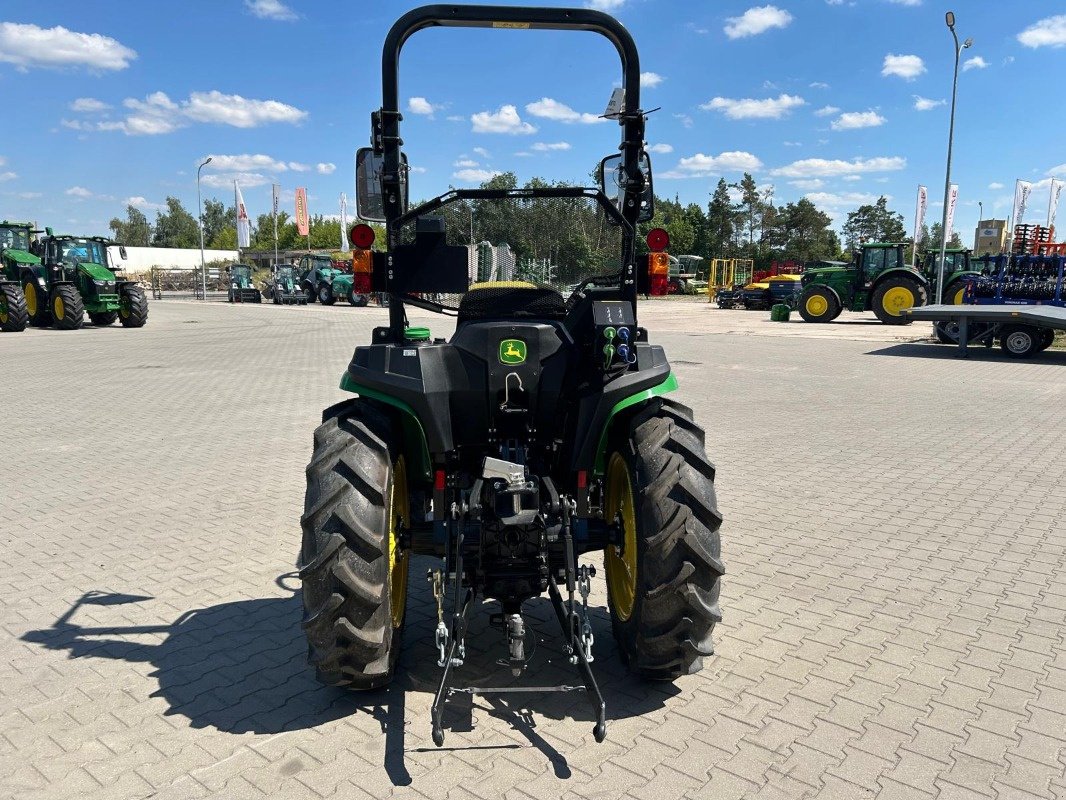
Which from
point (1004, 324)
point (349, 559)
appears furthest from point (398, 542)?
point (1004, 324)

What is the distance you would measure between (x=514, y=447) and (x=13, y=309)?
79.3 ft

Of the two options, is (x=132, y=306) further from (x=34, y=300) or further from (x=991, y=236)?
(x=991, y=236)

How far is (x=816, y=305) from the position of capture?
26953mm

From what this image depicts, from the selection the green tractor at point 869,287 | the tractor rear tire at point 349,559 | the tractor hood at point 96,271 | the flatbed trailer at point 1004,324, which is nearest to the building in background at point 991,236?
the green tractor at point 869,287

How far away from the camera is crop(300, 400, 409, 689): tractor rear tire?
2.98m

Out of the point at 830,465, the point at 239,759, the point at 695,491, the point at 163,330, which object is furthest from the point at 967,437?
the point at 163,330

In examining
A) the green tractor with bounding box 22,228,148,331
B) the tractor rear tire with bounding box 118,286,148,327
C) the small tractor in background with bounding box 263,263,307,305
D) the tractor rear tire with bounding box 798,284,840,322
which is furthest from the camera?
the small tractor in background with bounding box 263,263,307,305

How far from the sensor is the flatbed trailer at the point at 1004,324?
15766mm

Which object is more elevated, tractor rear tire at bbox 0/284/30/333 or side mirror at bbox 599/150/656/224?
side mirror at bbox 599/150/656/224

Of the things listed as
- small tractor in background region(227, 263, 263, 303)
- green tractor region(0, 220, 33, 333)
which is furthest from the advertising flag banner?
green tractor region(0, 220, 33, 333)

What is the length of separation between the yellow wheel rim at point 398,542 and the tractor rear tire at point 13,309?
23.7 m

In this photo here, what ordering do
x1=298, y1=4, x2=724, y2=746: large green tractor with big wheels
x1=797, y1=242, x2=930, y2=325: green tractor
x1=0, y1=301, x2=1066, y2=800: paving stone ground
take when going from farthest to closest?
x1=797, y1=242, x2=930, y2=325: green tractor < x1=298, y1=4, x2=724, y2=746: large green tractor with big wheels < x1=0, y1=301, x2=1066, y2=800: paving stone ground

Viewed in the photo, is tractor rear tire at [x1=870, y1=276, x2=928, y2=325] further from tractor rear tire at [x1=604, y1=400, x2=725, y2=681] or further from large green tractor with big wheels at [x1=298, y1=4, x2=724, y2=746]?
tractor rear tire at [x1=604, y1=400, x2=725, y2=681]

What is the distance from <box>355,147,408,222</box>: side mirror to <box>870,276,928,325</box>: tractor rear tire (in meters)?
24.1
